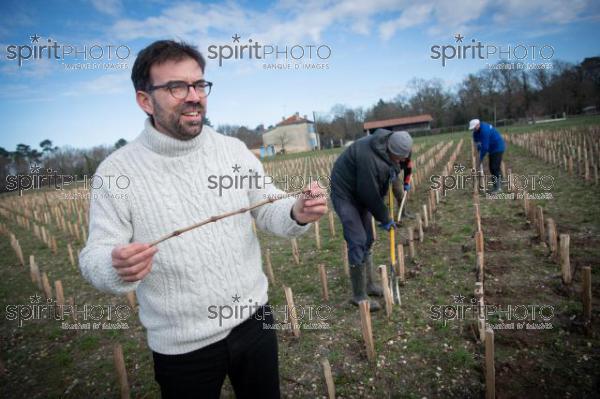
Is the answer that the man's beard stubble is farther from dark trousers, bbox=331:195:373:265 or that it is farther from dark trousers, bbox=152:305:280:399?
dark trousers, bbox=331:195:373:265

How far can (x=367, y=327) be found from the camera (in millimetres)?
3338

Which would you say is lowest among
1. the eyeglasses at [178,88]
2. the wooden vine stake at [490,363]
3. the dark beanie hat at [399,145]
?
the wooden vine stake at [490,363]

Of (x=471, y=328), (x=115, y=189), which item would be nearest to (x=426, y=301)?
(x=471, y=328)

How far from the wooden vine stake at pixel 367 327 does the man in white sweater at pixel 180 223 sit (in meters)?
1.77

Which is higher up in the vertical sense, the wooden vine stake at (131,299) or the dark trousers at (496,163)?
the dark trousers at (496,163)

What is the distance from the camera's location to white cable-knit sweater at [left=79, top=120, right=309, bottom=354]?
5.18 feet

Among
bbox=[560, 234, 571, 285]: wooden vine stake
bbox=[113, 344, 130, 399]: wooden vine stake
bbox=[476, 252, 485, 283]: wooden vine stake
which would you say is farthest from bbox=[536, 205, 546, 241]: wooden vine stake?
bbox=[113, 344, 130, 399]: wooden vine stake

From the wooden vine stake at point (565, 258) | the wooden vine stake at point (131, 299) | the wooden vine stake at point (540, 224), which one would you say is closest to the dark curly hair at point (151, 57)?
the wooden vine stake at point (131, 299)

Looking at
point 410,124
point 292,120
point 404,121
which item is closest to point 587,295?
point 404,121

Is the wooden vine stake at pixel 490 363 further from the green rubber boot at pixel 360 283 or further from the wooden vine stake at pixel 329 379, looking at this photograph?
the green rubber boot at pixel 360 283

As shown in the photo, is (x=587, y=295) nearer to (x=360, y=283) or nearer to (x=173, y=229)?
(x=360, y=283)

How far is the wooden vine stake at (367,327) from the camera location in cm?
330

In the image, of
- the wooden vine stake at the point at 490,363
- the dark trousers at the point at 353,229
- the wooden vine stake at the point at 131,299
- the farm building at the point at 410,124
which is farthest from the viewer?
the farm building at the point at 410,124

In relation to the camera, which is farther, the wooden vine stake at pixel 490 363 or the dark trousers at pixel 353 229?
the dark trousers at pixel 353 229
